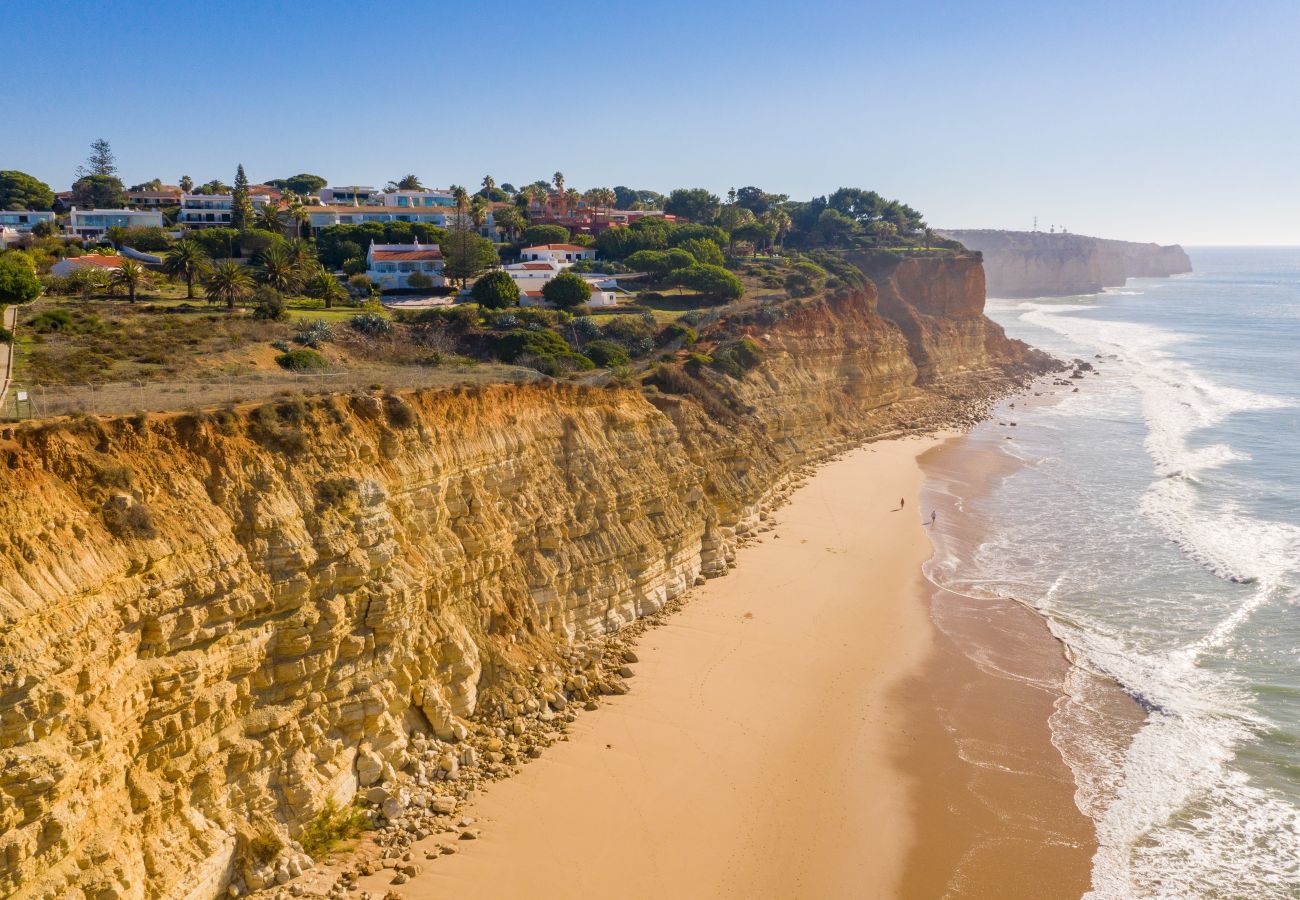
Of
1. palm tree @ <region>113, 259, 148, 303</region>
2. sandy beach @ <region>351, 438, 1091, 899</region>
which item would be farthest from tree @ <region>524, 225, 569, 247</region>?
sandy beach @ <region>351, 438, 1091, 899</region>

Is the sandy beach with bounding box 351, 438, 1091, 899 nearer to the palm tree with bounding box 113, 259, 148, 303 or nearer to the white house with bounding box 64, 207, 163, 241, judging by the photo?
the palm tree with bounding box 113, 259, 148, 303

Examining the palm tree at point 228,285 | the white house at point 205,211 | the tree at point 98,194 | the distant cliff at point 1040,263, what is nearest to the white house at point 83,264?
the palm tree at point 228,285

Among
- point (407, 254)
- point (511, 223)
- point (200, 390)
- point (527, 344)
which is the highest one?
point (511, 223)

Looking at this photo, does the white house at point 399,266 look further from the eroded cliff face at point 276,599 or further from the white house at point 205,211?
the eroded cliff face at point 276,599

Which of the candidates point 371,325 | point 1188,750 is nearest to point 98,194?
point 371,325

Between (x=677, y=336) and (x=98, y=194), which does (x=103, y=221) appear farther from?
(x=677, y=336)

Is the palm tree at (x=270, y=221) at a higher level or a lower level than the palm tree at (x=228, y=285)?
higher
